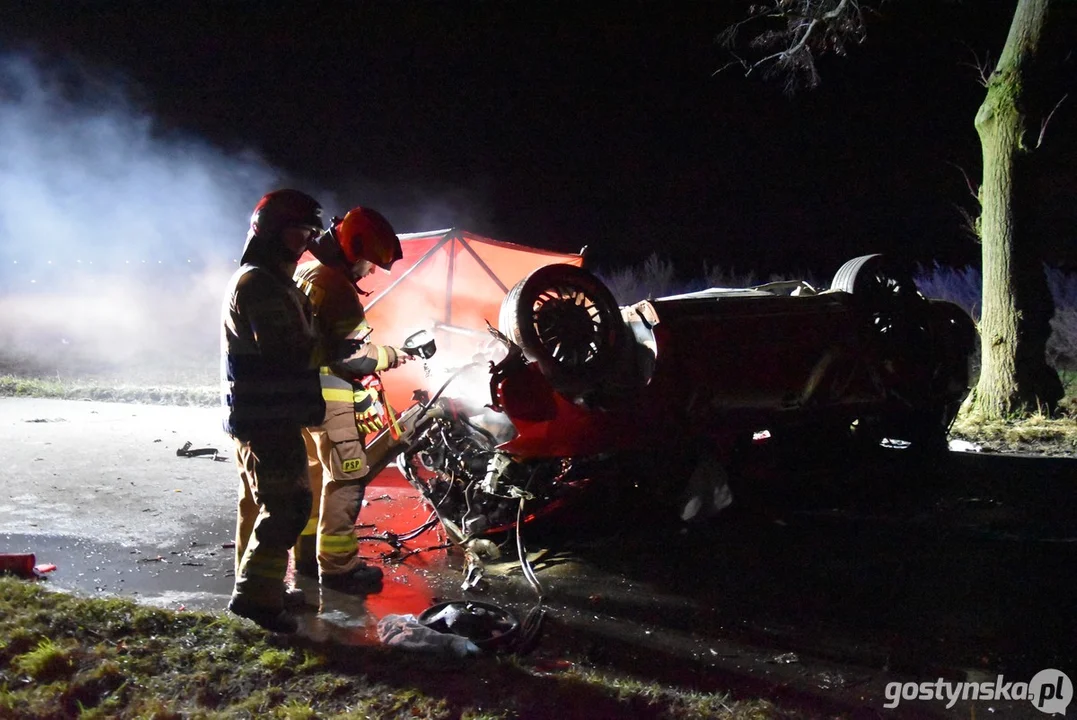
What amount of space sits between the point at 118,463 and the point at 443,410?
3.74 m

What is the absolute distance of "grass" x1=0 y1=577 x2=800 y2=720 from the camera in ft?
8.78

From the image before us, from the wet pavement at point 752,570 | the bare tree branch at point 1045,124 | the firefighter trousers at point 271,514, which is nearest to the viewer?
the wet pavement at point 752,570

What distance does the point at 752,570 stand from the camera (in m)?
4.06

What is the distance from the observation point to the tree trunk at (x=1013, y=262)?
316 inches

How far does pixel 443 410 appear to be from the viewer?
14.6 ft

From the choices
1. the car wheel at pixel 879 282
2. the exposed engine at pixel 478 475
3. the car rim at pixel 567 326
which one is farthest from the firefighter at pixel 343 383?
the car wheel at pixel 879 282

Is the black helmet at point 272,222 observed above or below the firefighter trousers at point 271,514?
above

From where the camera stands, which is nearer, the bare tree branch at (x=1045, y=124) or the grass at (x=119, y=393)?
the bare tree branch at (x=1045, y=124)

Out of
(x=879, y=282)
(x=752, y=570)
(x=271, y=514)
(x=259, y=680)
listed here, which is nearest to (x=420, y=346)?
(x=271, y=514)

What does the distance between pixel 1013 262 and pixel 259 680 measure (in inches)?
327

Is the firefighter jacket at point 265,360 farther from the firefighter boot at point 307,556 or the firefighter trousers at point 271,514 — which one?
the firefighter boot at point 307,556

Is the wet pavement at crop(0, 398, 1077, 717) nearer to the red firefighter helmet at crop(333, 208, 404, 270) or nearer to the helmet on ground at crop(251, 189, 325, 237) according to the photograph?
the red firefighter helmet at crop(333, 208, 404, 270)

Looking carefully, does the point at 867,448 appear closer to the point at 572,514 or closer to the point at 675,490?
the point at 675,490

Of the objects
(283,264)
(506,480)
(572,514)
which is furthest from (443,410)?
(283,264)
